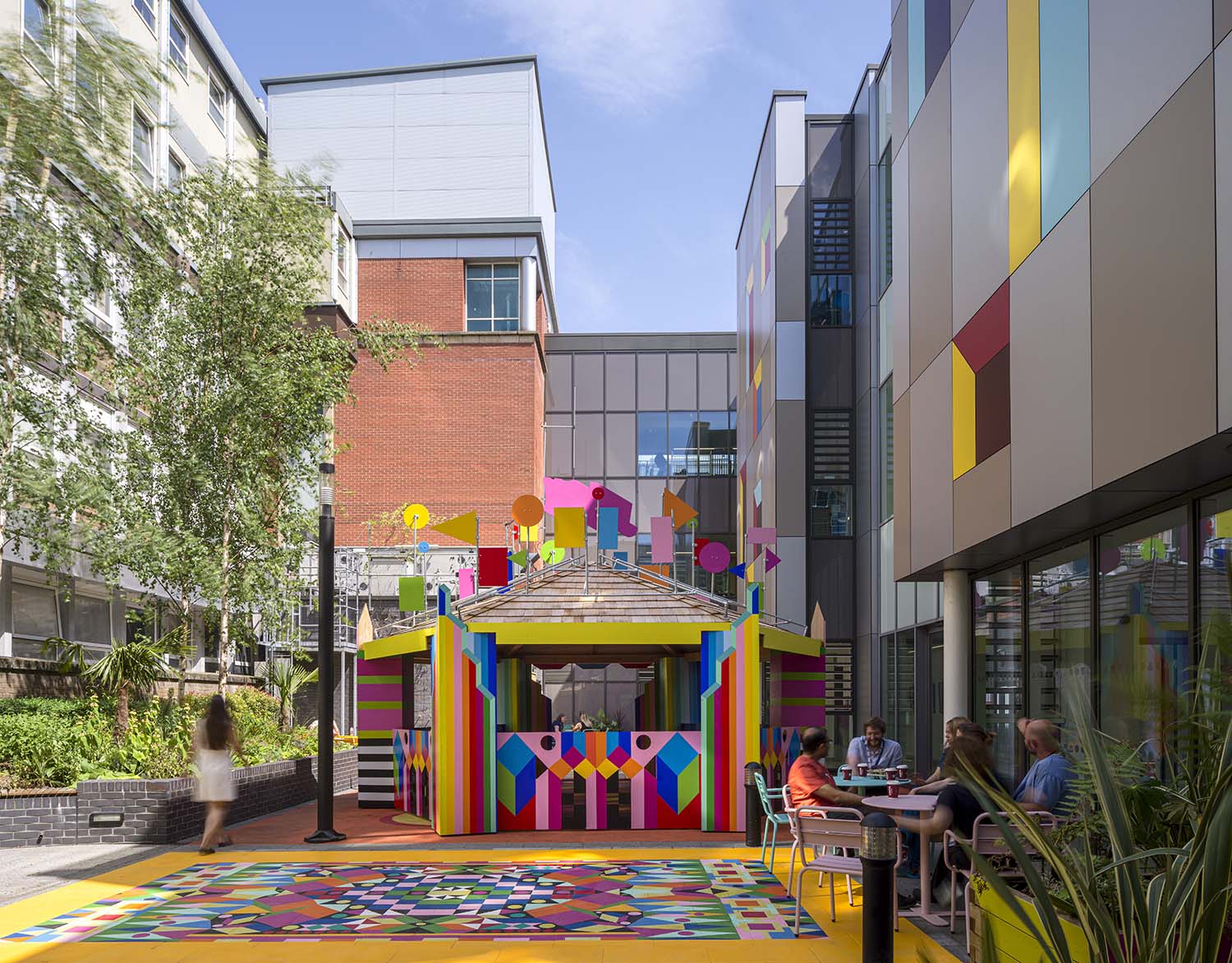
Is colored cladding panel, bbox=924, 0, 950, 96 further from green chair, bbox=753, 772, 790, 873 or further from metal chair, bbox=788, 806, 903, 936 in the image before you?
metal chair, bbox=788, 806, 903, 936

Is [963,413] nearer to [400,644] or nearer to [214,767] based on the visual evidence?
[400,644]

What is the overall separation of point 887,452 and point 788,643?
5740mm

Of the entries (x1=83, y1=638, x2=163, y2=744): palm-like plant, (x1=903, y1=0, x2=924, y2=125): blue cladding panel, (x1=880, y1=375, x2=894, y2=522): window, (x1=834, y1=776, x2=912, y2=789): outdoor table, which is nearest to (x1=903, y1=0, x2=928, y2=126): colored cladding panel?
(x1=903, y1=0, x2=924, y2=125): blue cladding panel

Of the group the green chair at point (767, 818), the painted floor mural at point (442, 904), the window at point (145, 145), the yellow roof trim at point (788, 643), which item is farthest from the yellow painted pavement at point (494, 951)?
the window at point (145, 145)

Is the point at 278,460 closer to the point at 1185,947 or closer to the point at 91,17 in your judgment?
the point at 91,17

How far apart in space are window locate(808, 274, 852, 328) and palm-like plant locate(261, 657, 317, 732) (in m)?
13.7

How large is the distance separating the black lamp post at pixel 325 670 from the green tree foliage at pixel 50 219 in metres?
3.70

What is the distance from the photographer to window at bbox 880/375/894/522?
821 inches

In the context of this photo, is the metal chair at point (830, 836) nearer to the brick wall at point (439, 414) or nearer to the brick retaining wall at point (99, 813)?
the brick retaining wall at point (99, 813)

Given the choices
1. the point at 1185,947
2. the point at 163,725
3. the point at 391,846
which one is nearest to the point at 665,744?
the point at 391,846

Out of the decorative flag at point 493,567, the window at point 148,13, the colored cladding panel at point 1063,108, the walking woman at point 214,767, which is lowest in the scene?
the walking woman at point 214,767

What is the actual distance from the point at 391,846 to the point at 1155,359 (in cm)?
981

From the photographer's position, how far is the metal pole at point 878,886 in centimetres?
636

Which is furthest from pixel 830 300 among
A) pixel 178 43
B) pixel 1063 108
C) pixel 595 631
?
pixel 178 43
